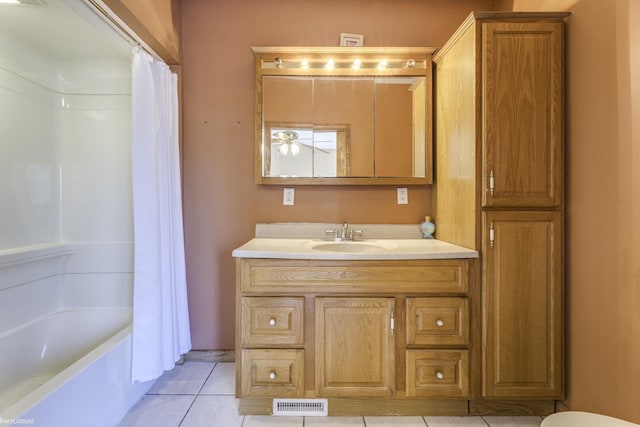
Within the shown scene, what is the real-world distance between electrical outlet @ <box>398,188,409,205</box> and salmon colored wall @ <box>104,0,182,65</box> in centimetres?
177

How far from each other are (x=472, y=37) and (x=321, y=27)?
1040 mm

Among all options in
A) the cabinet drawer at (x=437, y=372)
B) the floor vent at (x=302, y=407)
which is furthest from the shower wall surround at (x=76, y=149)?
the cabinet drawer at (x=437, y=372)

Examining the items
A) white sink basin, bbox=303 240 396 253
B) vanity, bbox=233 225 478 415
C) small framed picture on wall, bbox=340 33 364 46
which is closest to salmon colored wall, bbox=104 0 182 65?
small framed picture on wall, bbox=340 33 364 46

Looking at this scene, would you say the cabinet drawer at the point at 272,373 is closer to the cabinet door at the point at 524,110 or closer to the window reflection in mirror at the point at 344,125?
the window reflection in mirror at the point at 344,125

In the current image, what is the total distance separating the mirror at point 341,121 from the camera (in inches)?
80.8

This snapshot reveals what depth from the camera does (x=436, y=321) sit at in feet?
5.08

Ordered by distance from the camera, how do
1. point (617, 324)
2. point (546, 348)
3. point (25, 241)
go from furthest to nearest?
point (25, 241) < point (546, 348) < point (617, 324)

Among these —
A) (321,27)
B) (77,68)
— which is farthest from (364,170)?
(77,68)

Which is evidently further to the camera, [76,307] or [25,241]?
[76,307]

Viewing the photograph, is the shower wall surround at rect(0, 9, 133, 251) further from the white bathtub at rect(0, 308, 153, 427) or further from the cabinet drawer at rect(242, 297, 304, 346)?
the cabinet drawer at rect(242, 297, 304, 346)

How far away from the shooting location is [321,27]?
2.13 m

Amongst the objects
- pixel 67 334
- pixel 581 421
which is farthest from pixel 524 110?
pixel 67 334

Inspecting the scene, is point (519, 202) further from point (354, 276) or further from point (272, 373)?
point (272, 373)

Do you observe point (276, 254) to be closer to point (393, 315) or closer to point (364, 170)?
point (393, 315)
